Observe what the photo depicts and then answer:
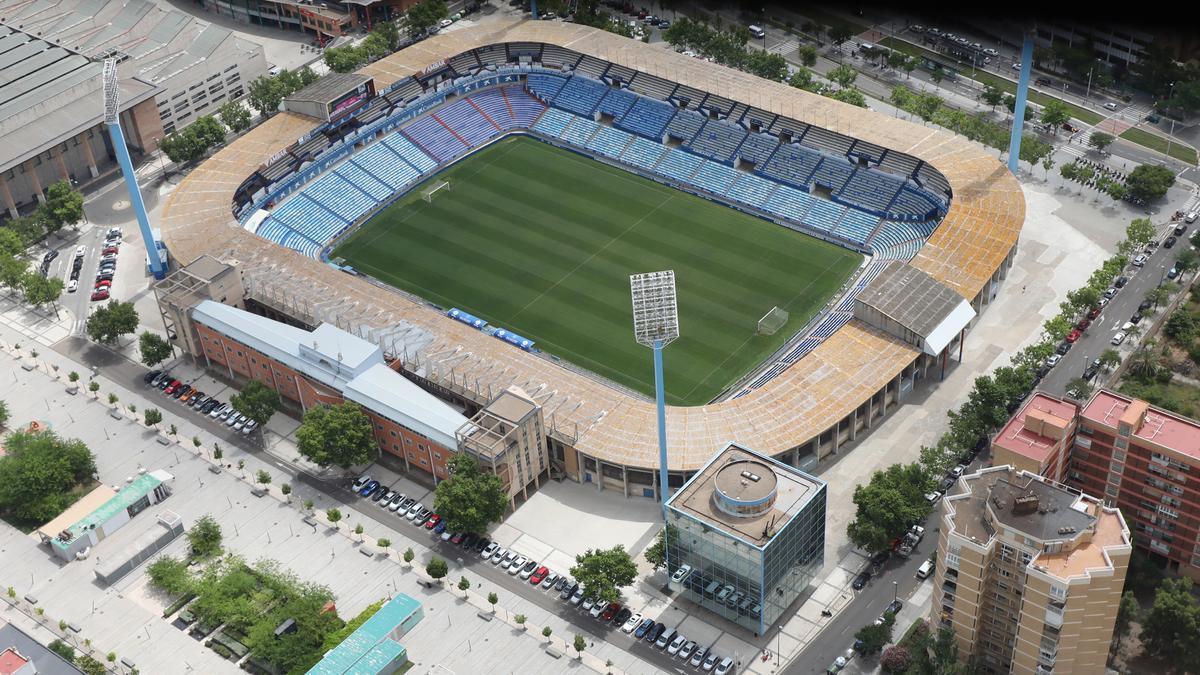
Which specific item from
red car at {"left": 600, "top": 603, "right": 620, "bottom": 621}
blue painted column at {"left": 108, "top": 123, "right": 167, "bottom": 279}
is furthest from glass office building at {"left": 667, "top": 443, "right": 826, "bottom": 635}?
blue painted column at {"left": 108, "top": 123, "right": 167, "bottom": 279}

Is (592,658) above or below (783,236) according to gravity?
below

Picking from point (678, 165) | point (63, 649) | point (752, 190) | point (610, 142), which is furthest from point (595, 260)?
point (63, 649)

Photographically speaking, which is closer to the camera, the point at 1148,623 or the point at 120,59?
the point at 1148,623

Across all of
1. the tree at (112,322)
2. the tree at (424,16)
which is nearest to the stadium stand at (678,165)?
the tree at (424,16)

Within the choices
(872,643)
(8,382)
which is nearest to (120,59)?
(8,382)

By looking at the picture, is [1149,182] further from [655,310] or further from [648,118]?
[655,310]

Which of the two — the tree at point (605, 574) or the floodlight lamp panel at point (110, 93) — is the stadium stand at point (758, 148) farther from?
the floodlight lamp panel at point (110, 93)

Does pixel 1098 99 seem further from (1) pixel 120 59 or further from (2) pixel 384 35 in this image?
(1) pixel 120 59
